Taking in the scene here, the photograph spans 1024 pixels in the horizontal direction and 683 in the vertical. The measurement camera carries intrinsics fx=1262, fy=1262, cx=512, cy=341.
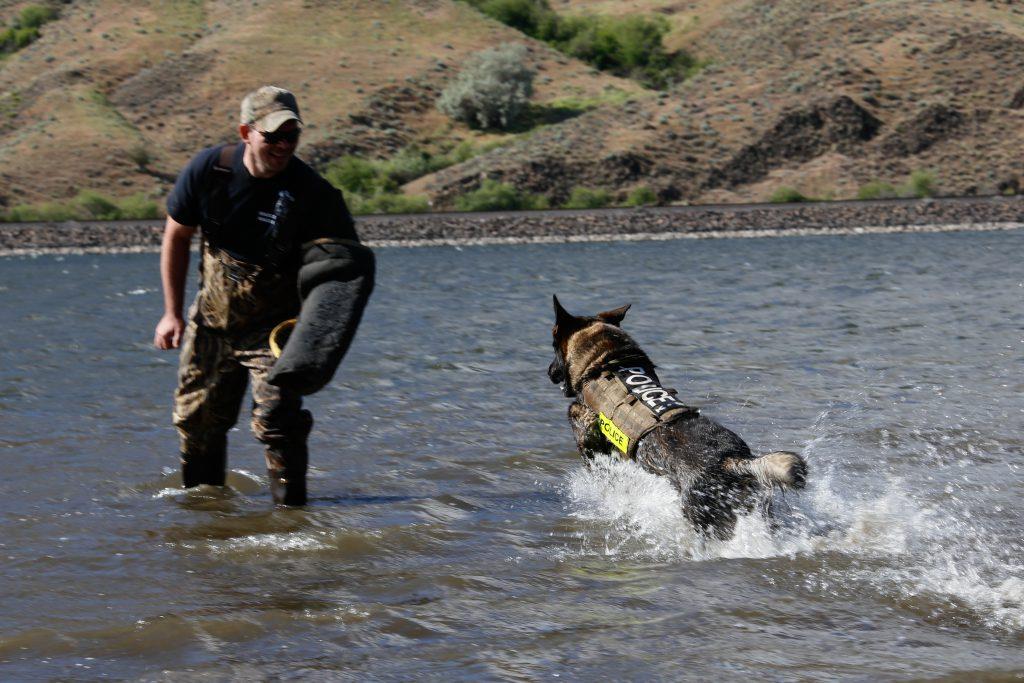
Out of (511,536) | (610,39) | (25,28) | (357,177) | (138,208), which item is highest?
(610,39)

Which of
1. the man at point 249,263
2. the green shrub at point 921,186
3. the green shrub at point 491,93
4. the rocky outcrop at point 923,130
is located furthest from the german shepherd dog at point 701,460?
the green shrub at point 491,93

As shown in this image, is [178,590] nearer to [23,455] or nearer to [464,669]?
[464,669]

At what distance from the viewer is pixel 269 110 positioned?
584cm

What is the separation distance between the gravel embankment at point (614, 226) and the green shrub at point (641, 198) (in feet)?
22.2

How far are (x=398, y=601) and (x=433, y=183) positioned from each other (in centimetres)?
5481

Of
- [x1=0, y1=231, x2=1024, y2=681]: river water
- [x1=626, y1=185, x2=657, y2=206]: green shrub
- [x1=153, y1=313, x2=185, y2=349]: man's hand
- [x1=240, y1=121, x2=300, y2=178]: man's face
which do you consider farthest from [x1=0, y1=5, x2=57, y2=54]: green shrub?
[x1=240, y1=121, x2=300, y2=178]: man's face

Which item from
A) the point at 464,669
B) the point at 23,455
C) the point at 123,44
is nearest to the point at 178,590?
the point at 464,669

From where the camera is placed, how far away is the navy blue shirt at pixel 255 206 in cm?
609

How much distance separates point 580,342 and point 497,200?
49040mm

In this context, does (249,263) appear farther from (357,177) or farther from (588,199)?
(357,177)

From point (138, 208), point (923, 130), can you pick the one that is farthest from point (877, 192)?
point (138, 208)

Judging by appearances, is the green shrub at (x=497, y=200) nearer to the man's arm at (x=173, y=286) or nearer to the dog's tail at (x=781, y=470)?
the man's arm at (x=173, y=286)

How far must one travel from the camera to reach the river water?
4.68 m

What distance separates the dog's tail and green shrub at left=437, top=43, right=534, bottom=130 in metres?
65.1
